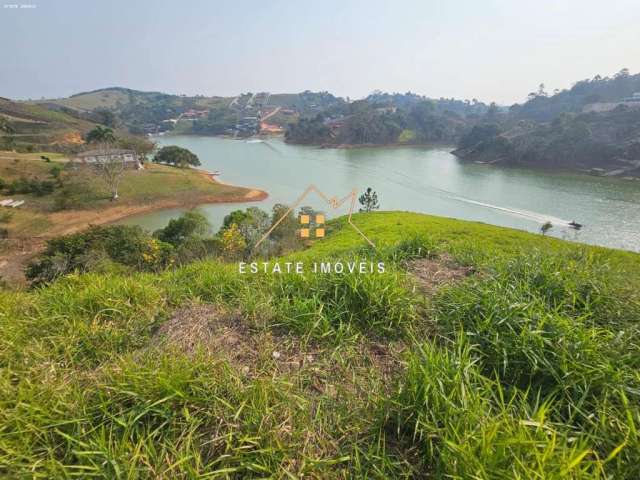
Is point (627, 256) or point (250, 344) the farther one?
point (627, 256)

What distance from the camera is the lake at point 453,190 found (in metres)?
18.8

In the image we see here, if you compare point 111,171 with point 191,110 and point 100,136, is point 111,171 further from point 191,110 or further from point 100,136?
point 191,110

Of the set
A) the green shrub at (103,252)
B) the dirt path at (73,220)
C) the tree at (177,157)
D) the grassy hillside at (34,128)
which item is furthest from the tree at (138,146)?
the green shrub at (103,252)

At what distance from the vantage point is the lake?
61.6 ft

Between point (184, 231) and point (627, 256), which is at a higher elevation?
point (627, 256)

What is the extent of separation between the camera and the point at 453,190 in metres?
26.7

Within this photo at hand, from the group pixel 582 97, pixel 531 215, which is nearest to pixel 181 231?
pixel 531 215

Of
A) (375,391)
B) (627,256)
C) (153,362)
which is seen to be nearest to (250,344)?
(153,362)

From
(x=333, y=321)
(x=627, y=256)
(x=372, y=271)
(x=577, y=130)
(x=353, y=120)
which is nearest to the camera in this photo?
(x=333, y=321)

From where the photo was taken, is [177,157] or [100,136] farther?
[177,157]

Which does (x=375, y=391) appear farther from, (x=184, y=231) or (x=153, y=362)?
(x=184, y=231)

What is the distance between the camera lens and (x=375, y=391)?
1784 millimetres

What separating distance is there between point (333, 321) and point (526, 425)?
1358 millimetres

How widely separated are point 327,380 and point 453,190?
2786 centimetres
